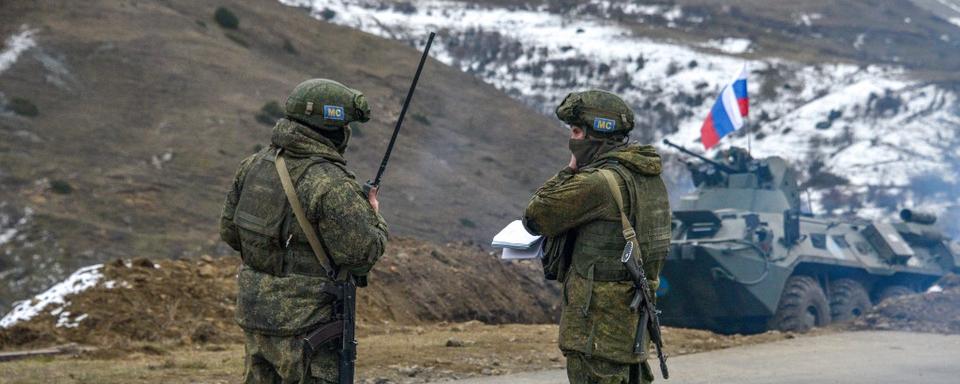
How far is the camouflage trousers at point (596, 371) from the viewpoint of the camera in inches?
231

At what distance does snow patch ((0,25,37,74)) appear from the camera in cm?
3884

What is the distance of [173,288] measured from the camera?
603 inches

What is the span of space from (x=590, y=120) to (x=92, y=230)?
76.6 feet

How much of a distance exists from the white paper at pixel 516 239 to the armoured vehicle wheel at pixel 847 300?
13873 millimetres

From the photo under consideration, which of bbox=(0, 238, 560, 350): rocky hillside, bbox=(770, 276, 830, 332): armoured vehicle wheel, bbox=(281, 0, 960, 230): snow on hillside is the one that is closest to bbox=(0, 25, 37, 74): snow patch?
bbox=(0, 238, 560, 350): rocky hillside

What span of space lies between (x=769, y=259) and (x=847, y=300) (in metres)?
2.08

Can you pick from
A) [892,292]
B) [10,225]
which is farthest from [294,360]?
[10,225]

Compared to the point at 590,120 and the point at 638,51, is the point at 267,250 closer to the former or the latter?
the point at 590,120

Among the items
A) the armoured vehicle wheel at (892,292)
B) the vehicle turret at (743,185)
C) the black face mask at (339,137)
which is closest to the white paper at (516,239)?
the black face mask at (339,137)

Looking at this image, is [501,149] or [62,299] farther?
[501,149]

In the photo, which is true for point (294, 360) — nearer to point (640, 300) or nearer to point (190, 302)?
point (640, 300)

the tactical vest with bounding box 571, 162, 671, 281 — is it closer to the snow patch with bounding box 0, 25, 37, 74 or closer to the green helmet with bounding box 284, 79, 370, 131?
the green helmet with bounding box 284, 79, 370, 131

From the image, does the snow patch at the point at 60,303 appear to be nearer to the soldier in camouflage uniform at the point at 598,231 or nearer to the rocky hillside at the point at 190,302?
the rocky hillside at the point at 190,302

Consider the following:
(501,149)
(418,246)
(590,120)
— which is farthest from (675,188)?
(590,120)
